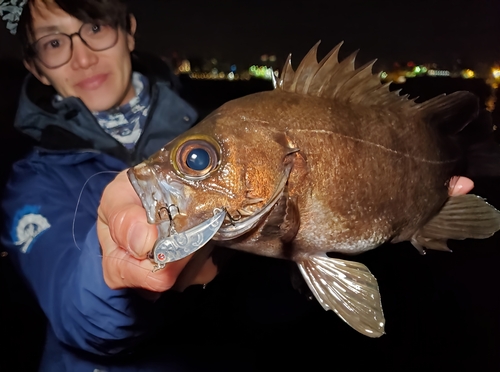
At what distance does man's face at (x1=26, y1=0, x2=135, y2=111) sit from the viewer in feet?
2.58

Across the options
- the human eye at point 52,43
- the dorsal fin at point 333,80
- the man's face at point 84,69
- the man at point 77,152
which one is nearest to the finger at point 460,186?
the man at point 77,152

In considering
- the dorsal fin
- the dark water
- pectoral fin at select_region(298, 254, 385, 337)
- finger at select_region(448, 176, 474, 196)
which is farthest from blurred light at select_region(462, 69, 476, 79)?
pectoral fin at select_region(298, 254, 385, 337)

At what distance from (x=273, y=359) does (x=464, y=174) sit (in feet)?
1.88

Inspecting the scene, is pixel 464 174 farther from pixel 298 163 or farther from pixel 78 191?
pixel 78 191

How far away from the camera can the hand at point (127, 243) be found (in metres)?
0.44

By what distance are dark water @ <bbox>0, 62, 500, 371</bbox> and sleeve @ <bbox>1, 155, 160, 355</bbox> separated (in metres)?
0.11

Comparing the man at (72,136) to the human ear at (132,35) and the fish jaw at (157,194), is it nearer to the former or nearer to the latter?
the human ear at (132,35)

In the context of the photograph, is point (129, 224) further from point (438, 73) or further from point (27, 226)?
point (438, 73)

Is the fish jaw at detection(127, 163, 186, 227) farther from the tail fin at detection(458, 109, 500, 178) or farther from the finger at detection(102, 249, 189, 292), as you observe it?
the tail fin at detection(458, 109, 500, 178)

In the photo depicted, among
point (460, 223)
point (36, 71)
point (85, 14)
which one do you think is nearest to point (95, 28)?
point (85, 14)

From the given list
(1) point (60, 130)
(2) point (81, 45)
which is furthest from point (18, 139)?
(2) point (81, 45)

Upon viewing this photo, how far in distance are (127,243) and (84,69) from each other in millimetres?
535

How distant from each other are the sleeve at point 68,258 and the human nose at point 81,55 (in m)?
0.23

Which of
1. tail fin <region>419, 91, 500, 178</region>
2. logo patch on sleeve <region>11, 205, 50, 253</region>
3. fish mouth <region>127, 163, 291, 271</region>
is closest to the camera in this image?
fish mouth <region>127, 163, 291, 271</region>
